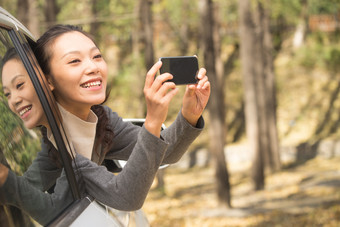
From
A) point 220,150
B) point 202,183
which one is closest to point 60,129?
point 220,150

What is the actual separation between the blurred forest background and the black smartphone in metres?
0.91

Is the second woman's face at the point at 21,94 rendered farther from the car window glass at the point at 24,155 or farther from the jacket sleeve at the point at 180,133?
the jacket sleeve at the point at 180,133

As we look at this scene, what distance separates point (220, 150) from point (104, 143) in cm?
1227

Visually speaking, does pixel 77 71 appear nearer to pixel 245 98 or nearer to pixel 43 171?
pixel 43 171

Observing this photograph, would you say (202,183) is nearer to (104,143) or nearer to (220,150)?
(220,150)

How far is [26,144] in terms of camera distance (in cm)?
181

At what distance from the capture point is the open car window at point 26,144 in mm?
1599

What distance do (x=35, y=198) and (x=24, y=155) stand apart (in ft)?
0.46

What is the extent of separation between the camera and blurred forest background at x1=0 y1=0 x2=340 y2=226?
14.2 meters

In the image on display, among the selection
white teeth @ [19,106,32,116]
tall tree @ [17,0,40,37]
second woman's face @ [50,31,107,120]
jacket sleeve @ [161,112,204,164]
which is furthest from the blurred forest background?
white teeth @ [19,106,32,116]

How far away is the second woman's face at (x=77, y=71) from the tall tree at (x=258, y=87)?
14551 mm

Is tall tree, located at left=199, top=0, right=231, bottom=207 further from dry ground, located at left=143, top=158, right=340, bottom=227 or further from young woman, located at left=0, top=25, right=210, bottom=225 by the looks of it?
young woman, located at left=0, top=25, right=210, bottom=225

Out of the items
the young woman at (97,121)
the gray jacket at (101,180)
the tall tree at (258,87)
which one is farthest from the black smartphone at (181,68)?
the tall tree at (258,87)

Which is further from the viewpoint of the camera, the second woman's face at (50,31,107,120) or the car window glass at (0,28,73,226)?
the second woman's face at (50,31,107,120)
